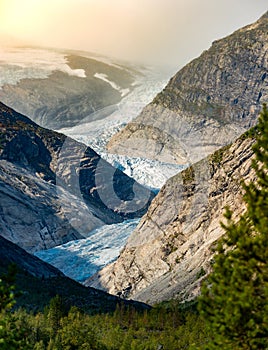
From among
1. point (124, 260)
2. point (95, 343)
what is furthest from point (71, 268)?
point (95, 343)

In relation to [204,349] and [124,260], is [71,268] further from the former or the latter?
[204,349]

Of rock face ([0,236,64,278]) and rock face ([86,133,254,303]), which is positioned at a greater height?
rock face ([86,133,254,303])

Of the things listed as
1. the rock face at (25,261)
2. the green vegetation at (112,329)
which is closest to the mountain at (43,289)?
the rock face at (25,261)

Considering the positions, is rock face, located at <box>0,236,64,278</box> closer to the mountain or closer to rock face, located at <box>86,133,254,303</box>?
the mountain

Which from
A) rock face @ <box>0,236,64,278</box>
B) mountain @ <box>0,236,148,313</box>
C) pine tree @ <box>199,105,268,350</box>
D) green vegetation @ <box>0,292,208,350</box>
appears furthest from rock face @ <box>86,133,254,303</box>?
pine tree @ <box>199,105,268,350</box>

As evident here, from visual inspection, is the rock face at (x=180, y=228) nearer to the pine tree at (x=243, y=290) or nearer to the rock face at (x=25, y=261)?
the rock face at (x=25, y=261)

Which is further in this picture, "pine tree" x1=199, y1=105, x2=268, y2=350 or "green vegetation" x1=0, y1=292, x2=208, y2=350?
"green vegetation" x1=0, y1=292, x2=208, y2=350
